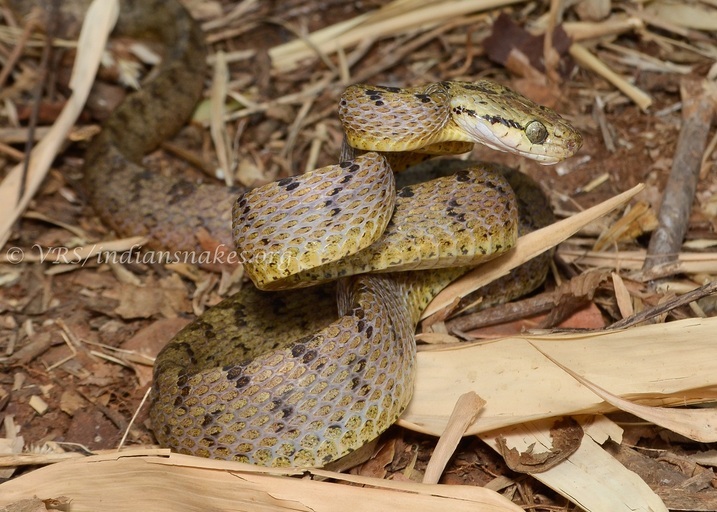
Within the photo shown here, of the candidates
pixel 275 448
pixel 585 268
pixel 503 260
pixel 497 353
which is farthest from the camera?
pixel 585 268

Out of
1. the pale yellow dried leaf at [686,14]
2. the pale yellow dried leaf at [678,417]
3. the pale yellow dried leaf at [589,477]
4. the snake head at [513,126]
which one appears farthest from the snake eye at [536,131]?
the pale yellow dried leaf at [686,14]

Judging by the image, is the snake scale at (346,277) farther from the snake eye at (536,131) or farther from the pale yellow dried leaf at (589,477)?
the pale yellow dried leaf at (589,477)

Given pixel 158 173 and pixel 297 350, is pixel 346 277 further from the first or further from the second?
pixel 158 173

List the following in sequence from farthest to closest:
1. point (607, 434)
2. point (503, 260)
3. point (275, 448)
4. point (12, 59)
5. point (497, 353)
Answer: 1. point (12, 59)
2. point (503, 260)
3. point (497, 353)
4. point (607, 434)
5. point (275, 448)

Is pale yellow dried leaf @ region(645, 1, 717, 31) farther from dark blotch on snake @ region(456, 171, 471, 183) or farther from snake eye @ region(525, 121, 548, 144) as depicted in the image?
dark blotch on snake @ region(456, 171, 471, 183)

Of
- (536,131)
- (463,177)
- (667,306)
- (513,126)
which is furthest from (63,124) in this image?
(667,306)

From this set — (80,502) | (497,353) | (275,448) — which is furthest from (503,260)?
(80,502)

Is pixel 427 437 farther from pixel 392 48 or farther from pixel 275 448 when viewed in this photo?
pixel 392 48

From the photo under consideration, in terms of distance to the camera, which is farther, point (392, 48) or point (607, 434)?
point (392, 48)
